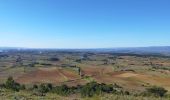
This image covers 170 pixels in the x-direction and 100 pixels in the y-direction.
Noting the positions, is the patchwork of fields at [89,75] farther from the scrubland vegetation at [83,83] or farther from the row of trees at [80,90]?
the row of trees at [80,90]

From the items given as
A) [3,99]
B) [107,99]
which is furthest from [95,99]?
[3,99]

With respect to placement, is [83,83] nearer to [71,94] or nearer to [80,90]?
[80,90]

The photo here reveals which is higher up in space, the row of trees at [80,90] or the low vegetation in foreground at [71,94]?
the low vegetation in foreground at [71,94]

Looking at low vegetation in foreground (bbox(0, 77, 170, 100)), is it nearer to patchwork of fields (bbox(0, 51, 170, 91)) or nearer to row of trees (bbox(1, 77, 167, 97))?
row of trees (bbox(1, 77, 167, 97))

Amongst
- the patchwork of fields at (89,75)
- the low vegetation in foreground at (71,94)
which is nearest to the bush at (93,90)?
the low vegetation in foreground at (71,94)

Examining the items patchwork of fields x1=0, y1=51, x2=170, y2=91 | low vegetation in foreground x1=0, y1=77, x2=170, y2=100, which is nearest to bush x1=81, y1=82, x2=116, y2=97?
low vegetation in foreground x1=0, y1=77, x2=170, y2=100

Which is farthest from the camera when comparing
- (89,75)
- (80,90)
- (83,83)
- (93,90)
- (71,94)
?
(89,75)

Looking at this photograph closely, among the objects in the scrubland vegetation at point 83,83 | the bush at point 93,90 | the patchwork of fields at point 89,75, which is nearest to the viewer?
the scrubland vegetation at point 83,83

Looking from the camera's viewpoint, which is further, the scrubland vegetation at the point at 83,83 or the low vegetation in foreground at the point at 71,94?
the scrubland vegetation at the point at 83,83

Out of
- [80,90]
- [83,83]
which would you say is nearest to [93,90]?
[80,90]

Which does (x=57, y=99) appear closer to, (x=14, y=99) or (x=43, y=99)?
(x=43, y=99)

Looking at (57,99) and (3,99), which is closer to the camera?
(3,99)
